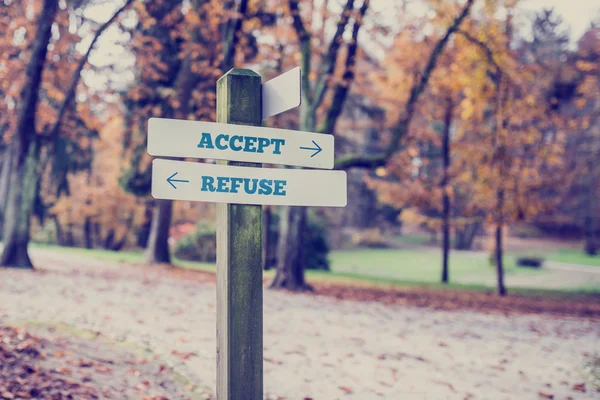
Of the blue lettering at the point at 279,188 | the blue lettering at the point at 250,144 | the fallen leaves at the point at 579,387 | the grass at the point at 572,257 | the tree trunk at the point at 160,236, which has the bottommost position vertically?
the grass at the point at 572,257

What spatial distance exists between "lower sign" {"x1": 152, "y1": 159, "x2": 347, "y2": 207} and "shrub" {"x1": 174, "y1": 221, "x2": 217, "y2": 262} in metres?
21.9

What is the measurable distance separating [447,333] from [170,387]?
5255 mm

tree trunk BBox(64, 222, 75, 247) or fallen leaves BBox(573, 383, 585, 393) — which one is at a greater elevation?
tree trunk BBox(64, 222, 75, 247)

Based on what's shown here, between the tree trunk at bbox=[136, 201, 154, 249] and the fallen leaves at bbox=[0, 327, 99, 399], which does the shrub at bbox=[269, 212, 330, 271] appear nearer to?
the tree trunk at bbox=[136, 201, 154, 249]

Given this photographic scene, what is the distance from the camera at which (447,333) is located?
A: 8.98m

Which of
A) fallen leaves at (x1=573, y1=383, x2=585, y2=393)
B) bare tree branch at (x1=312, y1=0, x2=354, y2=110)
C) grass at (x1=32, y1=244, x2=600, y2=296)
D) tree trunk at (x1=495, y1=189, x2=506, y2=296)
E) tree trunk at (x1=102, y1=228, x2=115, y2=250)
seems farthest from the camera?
tree trunk at (x1=102, y1=228, x2=115, y2=250)

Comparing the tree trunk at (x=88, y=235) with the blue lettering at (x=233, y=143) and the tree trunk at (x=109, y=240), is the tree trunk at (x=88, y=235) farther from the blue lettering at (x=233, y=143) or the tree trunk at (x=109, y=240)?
the blue lettering at (x=233, y=143)

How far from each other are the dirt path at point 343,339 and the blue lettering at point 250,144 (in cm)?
298

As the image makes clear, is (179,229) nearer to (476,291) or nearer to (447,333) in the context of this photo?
(476,291)

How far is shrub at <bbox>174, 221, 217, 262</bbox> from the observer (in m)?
24.9

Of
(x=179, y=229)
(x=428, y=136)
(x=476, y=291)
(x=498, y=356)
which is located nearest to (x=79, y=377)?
(x=498, y=356)

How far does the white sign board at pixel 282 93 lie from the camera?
3.09 m

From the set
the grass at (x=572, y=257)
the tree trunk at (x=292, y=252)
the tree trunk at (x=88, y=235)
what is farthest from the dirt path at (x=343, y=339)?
the grass at (x=572, y=257)

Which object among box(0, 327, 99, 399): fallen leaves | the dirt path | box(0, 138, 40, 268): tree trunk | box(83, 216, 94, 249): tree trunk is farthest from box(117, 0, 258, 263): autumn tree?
box(83, 216, 94, 249): tree trunk
